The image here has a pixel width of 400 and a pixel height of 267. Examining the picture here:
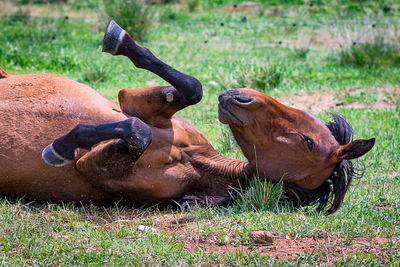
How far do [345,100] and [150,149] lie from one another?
14.0 feet

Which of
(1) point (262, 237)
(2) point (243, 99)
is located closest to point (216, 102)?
(2) point (243, 99)

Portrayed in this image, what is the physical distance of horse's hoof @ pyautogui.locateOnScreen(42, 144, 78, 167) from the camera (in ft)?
11.3

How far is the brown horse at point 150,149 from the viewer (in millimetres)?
3605

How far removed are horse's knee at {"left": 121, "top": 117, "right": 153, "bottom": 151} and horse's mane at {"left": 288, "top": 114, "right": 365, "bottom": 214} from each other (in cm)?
107

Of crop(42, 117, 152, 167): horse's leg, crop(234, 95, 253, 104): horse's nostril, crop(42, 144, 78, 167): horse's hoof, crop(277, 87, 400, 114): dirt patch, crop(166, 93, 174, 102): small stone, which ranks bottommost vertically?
crop(277, 87, 400, 114): dirt patch

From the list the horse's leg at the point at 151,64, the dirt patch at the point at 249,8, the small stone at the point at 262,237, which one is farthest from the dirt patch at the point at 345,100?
the dirt patch at the point at 249,8

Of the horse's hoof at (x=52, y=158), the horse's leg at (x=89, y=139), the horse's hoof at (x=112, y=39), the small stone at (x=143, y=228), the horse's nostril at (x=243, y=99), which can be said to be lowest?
the small stone at (x=143, y=228)

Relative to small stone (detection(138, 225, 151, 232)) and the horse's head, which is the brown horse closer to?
the horse's head

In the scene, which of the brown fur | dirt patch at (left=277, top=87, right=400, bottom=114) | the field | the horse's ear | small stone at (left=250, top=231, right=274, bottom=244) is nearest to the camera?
the field

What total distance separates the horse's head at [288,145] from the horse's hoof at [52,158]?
1.06 meters

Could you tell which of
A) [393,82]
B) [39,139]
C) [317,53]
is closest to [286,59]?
[317,53]

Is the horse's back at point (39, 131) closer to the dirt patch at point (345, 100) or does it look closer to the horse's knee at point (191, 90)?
the horse's knee at point (191, 90)

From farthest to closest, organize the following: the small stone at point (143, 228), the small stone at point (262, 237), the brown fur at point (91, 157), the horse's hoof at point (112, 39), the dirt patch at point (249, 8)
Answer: the dirt patch at point (249, 8) → the horse's hoof at point (112, 39) → the brown fur at point (91, 157) → the small stone at point (143, 228) → the small stone at point (262, 237)

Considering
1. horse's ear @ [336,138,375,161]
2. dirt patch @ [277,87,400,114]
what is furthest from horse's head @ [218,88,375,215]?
dirt patch @ [277,87,400,114]
